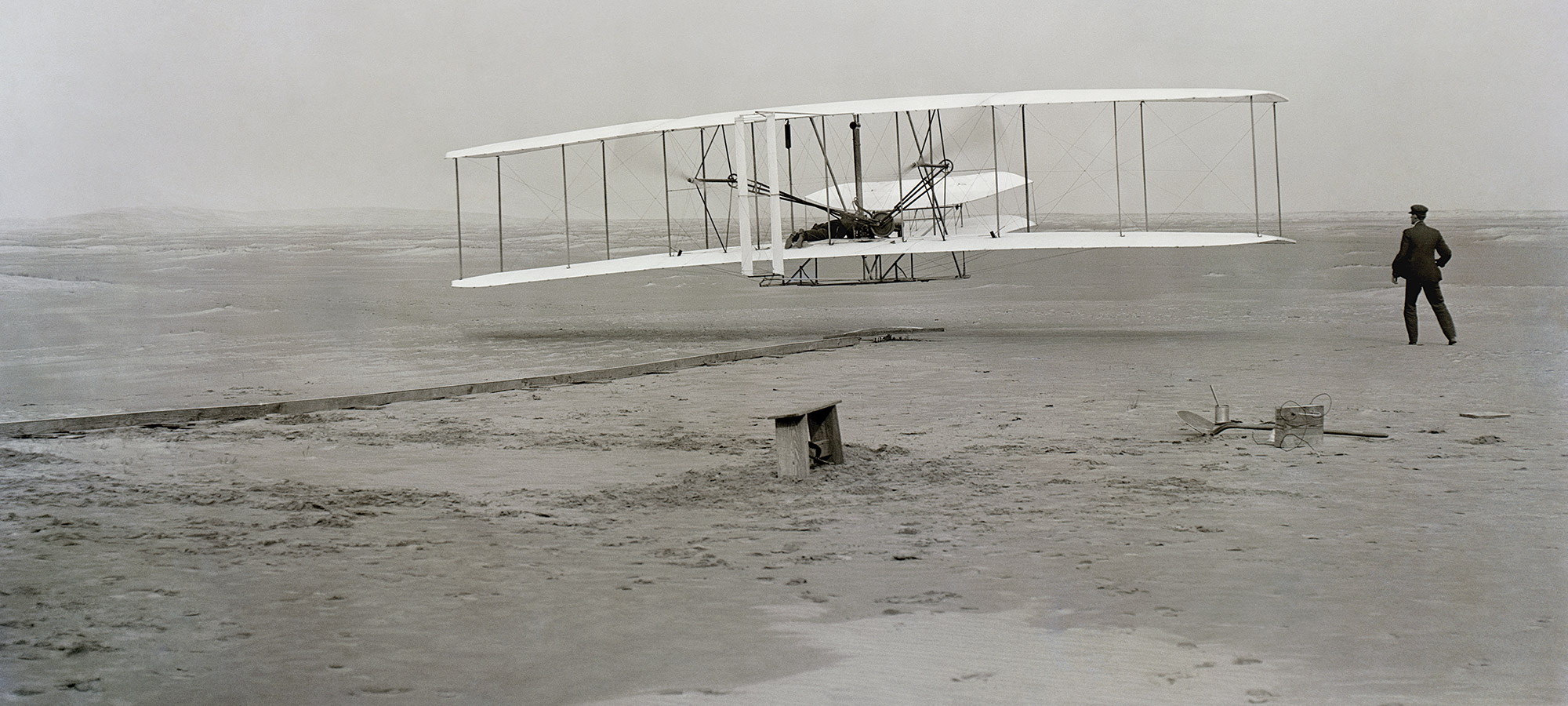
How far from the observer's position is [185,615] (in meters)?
5.14

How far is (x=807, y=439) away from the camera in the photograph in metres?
7.80

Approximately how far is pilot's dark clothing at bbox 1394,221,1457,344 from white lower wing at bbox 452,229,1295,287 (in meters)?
1.98

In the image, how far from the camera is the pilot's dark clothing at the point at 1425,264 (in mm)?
13680

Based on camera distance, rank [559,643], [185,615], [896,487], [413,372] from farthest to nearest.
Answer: [413,372], [896,487], [185,615], [559,643]

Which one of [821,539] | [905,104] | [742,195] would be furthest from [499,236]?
[821,539]

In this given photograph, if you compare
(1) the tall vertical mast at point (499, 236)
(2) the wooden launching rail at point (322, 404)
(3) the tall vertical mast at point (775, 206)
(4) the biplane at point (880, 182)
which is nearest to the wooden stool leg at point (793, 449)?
(2) the wooden launching rail at point (322, 404)

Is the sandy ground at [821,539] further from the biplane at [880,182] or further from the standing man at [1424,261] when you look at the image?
the biplane at [880,182]

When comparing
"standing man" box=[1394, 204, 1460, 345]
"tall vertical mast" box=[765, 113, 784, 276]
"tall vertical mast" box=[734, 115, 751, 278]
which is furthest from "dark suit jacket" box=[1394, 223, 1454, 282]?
"tall vertical mast" box=[734, 115, 751, 278]

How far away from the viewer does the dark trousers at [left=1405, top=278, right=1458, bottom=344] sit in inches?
544

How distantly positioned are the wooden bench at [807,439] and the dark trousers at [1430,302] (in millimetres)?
8749

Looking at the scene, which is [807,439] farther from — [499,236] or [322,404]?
[499,236]

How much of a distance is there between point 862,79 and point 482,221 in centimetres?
3770

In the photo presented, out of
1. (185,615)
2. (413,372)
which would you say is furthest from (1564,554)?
(413,372)

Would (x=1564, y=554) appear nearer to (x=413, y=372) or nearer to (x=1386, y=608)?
(x=1386, y=608)
